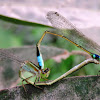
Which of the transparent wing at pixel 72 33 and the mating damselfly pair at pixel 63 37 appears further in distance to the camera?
the transparent wing at pixel 72 33

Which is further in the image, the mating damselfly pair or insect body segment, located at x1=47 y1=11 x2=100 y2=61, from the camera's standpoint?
insect body segment, located at x1=47 y1=11 x2=100 y2=61

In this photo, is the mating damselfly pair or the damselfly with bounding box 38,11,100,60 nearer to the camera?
the mating damselfly pair

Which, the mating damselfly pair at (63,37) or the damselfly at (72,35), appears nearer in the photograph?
the mating damselfly pair at (63,37)

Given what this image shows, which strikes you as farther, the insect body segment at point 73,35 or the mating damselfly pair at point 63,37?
the insect body segment at point 73,35

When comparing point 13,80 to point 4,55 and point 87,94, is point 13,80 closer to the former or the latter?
point 4,55
